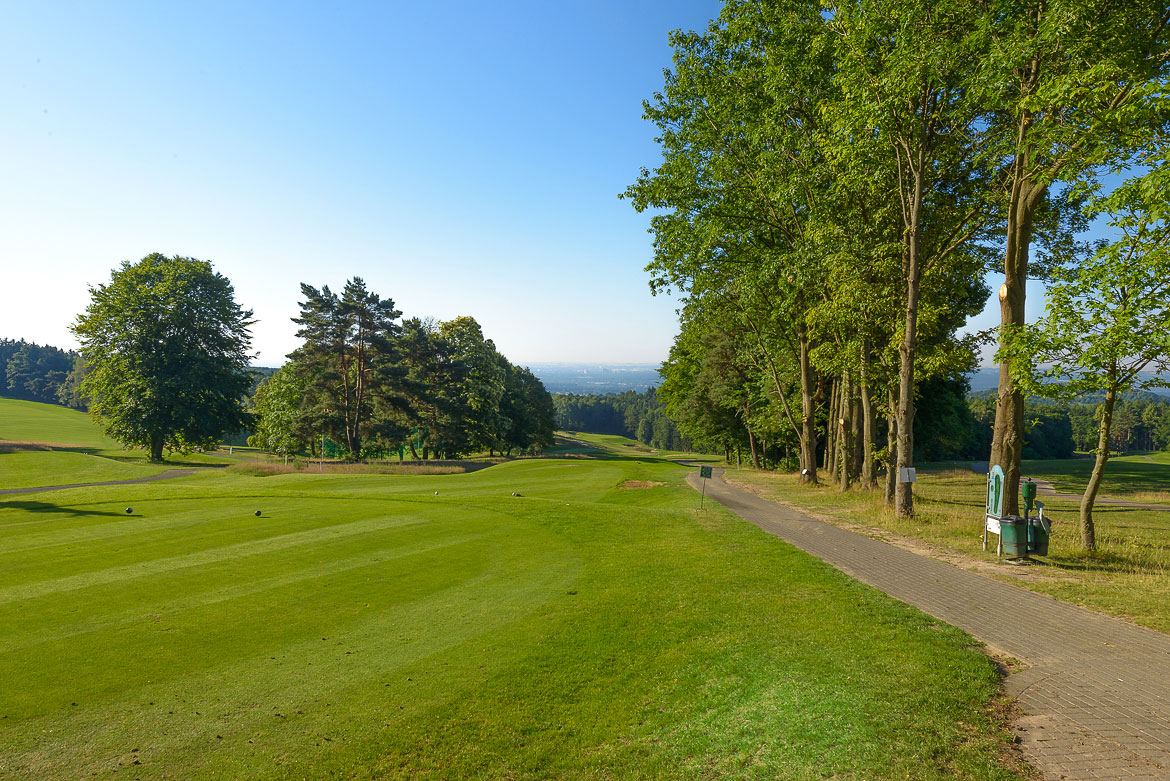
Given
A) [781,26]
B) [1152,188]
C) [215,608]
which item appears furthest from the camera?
[781,26]

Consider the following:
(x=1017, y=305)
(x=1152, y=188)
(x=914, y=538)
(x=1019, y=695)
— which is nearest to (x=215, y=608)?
(x=1019, y=695)

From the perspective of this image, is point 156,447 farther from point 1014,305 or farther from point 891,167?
point 1014,305

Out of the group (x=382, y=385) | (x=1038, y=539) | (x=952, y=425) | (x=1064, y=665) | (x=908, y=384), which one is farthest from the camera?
(x=382, y=385)

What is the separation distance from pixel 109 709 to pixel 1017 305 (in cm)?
1819

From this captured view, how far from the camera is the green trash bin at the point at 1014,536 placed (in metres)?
10.7

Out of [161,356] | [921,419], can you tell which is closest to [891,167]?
[921,419]

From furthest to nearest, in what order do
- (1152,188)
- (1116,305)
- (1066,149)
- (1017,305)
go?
1. (1017,305)
2. (1066,149)
3. (1116,305)
4. (1152,188)

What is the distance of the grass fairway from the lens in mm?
4562

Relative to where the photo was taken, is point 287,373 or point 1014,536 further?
point 287,373

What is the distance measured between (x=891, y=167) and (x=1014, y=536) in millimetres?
11481

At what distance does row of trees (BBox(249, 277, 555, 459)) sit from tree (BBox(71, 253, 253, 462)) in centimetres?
470

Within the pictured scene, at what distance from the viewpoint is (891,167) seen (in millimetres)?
16469

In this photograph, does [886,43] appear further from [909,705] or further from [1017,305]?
[909,705]

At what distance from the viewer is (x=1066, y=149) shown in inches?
467
